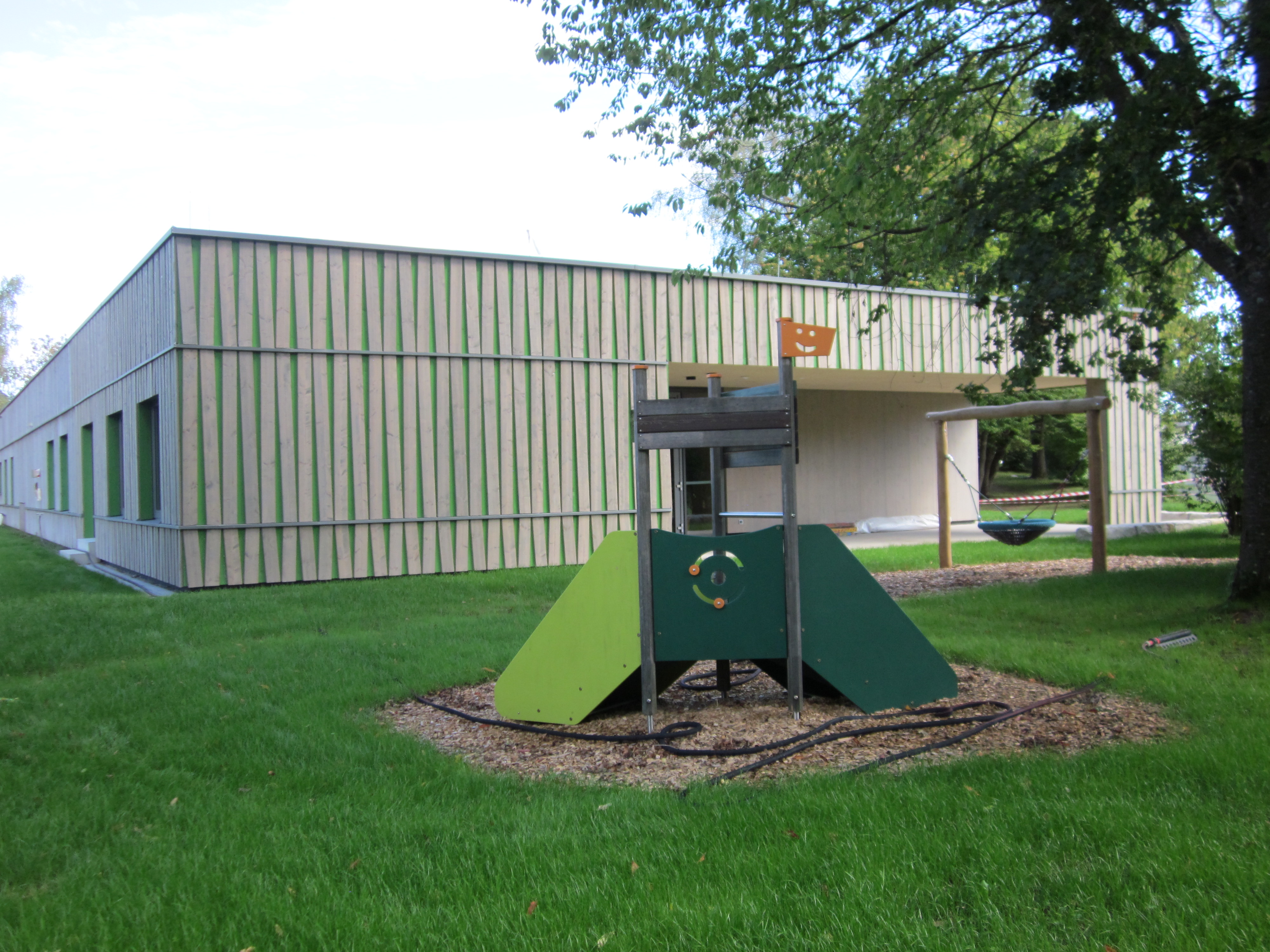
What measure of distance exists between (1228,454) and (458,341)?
10777mm

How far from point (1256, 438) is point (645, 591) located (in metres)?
5.55

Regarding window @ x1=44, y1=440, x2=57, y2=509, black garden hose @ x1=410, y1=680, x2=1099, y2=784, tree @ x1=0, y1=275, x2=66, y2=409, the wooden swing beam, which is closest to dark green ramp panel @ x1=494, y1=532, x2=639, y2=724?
black garden hose @ x1=410, y1=680, x2=1099, y2=784

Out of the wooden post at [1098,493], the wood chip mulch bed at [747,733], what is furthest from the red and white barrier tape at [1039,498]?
the wood chip mulch bed at [747,733]

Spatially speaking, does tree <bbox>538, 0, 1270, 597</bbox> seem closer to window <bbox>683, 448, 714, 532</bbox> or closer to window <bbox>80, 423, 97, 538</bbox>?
window <bbox>683, 448, 714, 532</bbox>

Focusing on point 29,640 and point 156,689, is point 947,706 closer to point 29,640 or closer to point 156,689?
point 156,689

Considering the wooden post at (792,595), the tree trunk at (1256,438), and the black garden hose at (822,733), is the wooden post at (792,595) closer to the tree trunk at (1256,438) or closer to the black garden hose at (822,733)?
the black garden hose at (822,733)

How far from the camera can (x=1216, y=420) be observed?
1352 cm

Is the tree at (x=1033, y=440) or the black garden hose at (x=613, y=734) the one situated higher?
the tree at (x=1033, y=440)

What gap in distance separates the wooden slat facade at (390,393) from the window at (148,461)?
6.8 inches

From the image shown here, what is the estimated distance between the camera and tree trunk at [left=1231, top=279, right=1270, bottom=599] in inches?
298

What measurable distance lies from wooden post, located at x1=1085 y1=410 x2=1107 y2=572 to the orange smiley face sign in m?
6.95

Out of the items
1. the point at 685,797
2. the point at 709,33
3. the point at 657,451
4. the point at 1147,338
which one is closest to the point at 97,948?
the point at 685,797

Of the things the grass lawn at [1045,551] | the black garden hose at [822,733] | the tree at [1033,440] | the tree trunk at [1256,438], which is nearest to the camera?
the black garden hose at [822,733]

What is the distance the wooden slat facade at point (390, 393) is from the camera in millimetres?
12250
